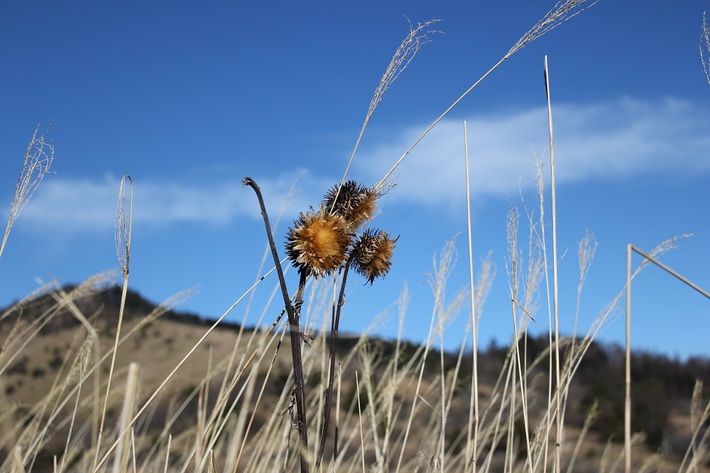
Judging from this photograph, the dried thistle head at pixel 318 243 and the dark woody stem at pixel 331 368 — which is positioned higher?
the dried thistle head at pixel 318 243

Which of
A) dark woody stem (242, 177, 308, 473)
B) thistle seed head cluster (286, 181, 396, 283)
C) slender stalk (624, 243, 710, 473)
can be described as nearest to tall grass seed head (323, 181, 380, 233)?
thistle seed head cluster (286, 181, 396, 283)

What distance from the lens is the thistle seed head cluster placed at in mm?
1281

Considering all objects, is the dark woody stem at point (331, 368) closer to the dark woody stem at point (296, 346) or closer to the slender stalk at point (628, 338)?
the dark woody stem at point (296, 346)

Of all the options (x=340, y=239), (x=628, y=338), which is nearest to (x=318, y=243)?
(x=340, y=239)

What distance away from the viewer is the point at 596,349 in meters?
16.9

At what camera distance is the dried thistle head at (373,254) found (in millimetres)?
1396

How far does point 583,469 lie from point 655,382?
4.50m

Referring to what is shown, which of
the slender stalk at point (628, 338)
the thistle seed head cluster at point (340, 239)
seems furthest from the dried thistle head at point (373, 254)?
the slender stalk at point (628, 338)

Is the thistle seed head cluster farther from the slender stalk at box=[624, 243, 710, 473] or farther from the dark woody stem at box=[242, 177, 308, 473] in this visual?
the slender stalk at box=[624, 243, 710, 473]

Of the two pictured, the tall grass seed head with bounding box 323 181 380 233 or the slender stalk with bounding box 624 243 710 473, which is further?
the tall grass seed head with bounding box 323 181 380 233

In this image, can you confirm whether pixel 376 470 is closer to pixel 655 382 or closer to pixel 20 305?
pixel 20 305

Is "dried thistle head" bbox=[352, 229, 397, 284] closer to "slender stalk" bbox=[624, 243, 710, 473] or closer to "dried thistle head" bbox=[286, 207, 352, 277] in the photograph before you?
"dried thistle head" bbox=[286, 207, 352, 277]

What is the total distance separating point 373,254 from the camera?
1395mm

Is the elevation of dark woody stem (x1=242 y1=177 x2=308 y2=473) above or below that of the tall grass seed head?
below
